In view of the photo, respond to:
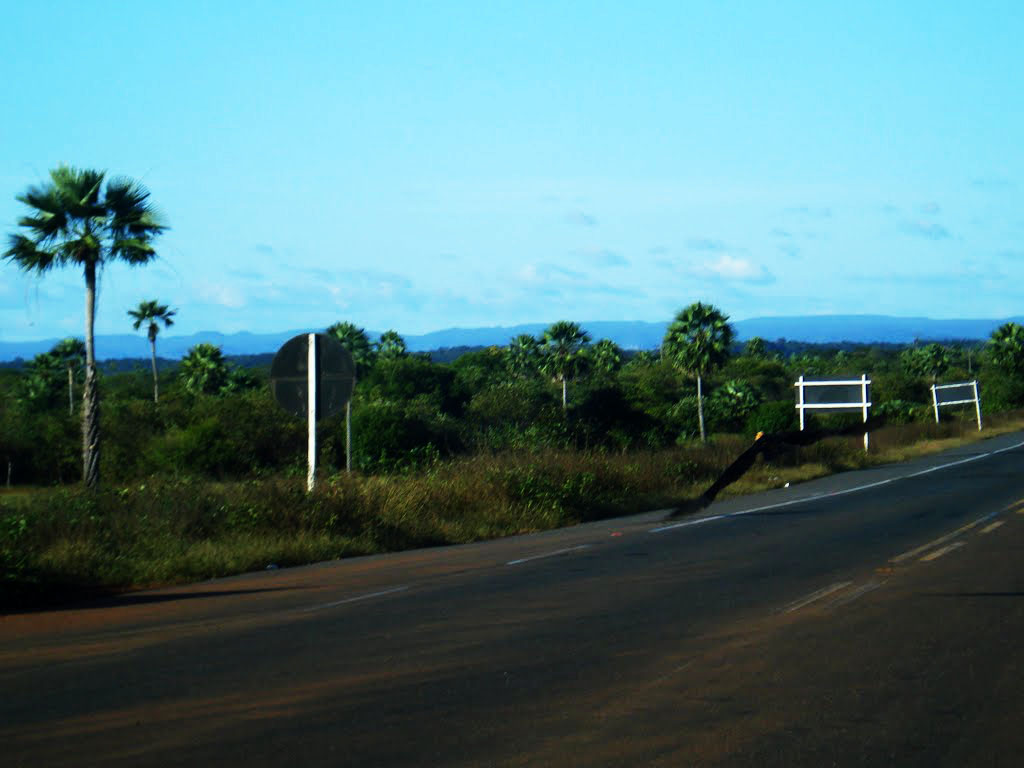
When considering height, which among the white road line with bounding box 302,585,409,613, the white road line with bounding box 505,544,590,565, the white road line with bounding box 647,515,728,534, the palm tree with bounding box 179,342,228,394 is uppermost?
the palm tree with bounding box 179,342,228,394

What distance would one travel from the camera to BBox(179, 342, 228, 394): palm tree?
72000 millimetres

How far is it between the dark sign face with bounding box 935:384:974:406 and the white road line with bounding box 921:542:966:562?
4669cm

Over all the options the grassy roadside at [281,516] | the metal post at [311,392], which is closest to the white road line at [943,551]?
the grassy roadside at [281,516]

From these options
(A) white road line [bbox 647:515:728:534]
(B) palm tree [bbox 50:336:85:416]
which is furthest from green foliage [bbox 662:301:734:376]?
(A) white road line [bbox 647:515:728:534]

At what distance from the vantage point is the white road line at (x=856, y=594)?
10.4 metres

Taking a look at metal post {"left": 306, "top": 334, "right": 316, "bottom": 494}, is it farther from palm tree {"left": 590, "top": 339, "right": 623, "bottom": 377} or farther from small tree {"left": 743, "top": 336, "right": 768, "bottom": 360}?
small tree {"left": 743, "top": 336, "right": 768, "bottom": 360}

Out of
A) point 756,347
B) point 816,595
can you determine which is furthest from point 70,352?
point 756,347

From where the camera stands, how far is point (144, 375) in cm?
9412

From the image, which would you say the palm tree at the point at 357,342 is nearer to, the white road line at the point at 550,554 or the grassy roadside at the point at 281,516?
the grassy roadside at the point at 281,516

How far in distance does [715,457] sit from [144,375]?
2890 inches

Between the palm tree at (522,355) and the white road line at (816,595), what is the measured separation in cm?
7337

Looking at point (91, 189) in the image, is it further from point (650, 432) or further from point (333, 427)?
point (650, 432)

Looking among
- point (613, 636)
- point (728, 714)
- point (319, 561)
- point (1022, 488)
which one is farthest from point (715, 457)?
point (728, 714)

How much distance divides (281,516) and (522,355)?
3180 inches
